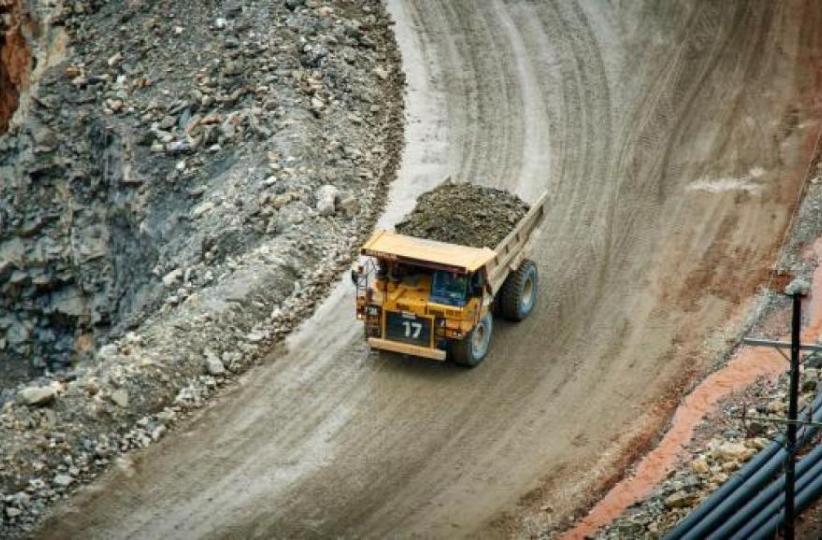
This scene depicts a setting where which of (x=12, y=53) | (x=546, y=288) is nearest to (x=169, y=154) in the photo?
(x=12, y=53)

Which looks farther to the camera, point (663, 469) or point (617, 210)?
point (617, 210)

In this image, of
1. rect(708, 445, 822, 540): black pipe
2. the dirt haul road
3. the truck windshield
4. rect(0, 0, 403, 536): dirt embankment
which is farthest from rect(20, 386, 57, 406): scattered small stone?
rect(708, 445, 822, 540): black pipe

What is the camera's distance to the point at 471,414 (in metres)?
24.2

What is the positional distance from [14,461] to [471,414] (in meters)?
7.14

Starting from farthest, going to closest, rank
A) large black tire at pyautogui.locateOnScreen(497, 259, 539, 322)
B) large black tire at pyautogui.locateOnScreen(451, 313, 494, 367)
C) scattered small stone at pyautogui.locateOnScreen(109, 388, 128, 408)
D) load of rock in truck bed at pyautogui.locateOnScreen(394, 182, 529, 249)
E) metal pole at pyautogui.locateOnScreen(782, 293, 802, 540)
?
1. large black tire at pyautogui.locateOnScreen(497, 259, 539, 322)
2. load of rock in truck bed at pyautogui.locateOnScreen(394, 182, 529, 249)
3. large black tire at pyautogui.locateOnScreen(451, 313, 494, 367)
4. scattered small stone at pyautogui.locateOnScreen(109, 388, 128, 408)
5. metal pole at pyautogui.locateOnScreen(782, 293, 802, 540)

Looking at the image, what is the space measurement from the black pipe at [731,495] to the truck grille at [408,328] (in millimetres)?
5718

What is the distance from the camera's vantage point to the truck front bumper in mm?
24672

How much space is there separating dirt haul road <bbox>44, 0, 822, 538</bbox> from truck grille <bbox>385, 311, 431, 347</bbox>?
0.68 metres

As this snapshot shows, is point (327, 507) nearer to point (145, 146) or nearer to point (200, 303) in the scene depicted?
point (200, 303)

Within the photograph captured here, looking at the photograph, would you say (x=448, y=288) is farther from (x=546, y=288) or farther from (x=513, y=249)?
(x=546, y=288)

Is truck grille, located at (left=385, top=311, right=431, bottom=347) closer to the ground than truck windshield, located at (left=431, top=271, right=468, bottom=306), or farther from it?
closer to the ground

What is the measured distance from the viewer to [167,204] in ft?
103

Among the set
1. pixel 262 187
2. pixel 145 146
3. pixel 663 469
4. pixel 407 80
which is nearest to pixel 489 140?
pixel 407 80

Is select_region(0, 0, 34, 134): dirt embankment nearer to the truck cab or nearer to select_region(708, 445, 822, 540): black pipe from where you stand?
the truck cab
